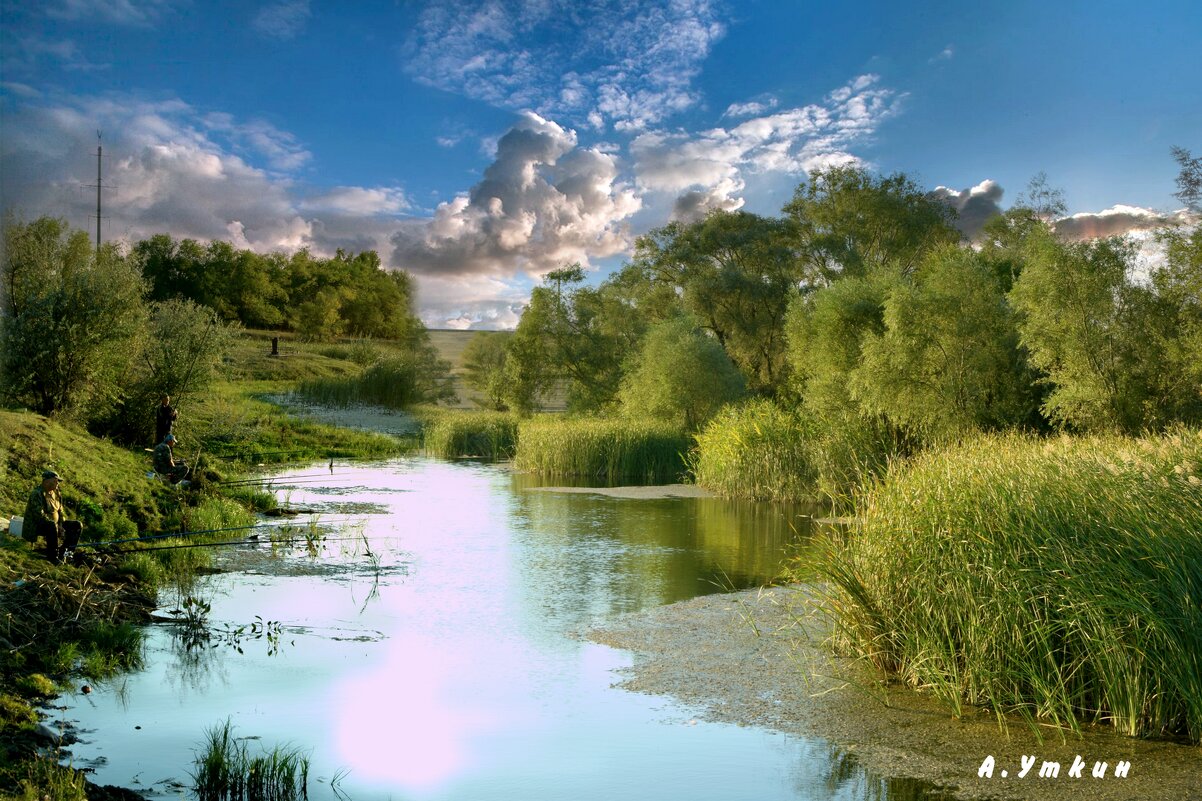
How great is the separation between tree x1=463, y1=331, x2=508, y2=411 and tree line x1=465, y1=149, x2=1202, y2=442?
5.86 metres

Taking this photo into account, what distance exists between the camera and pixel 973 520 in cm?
757

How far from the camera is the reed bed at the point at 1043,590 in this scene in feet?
21.0

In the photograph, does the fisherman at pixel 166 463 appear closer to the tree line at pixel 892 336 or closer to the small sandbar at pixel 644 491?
the small sandbar at pixel 644 491

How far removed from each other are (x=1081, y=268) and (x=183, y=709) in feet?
65.5

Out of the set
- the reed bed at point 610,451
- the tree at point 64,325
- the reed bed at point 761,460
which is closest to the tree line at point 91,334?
the tree at point 64,325

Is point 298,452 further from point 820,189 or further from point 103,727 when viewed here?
point 820,189

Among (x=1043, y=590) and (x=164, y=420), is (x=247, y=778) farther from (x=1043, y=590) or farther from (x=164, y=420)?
(x=164, y=420)

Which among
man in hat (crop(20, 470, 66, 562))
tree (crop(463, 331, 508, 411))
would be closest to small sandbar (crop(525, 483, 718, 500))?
man in hat (crop(20, 470, 66, 562))

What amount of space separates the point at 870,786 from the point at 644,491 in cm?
1803

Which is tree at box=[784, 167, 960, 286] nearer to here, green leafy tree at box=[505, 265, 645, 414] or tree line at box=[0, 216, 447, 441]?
green leafy tree at box=[505, 265, 645, 414]

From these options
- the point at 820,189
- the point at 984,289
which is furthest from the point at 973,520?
the point at 820,189

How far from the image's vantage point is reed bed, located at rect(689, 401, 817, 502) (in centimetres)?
2216

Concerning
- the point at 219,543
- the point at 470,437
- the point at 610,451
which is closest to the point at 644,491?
the point at 610,451

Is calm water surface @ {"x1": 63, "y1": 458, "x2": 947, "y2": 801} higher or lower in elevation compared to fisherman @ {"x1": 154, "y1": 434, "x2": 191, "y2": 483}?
lower
